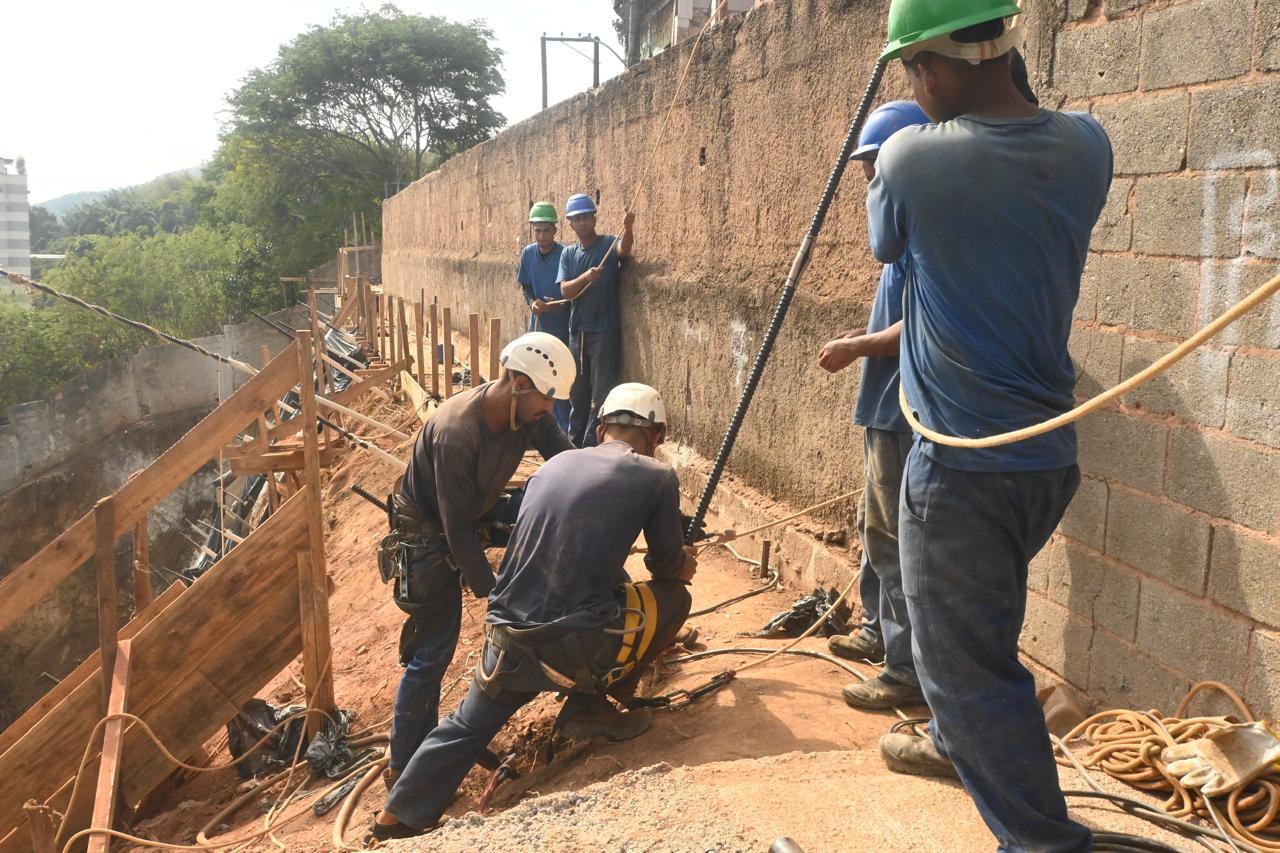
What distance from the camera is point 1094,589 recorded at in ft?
11.0

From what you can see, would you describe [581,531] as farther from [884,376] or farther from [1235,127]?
[1235,127]

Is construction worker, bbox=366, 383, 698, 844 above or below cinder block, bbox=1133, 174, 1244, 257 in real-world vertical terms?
below

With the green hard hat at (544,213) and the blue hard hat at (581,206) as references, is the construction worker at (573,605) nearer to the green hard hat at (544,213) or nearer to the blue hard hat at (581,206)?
the blue hard hat at (581,206)

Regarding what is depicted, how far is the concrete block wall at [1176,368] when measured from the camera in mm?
2752

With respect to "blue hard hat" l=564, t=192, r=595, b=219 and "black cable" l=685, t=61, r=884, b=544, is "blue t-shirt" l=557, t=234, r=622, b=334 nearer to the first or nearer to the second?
"blue hard hat" l=564, t=192, r=595, b=219

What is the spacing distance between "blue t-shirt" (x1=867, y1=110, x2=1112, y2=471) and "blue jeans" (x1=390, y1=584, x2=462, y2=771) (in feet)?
8.43

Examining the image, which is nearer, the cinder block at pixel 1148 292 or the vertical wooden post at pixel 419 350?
the cinder block at pixel 1148 292

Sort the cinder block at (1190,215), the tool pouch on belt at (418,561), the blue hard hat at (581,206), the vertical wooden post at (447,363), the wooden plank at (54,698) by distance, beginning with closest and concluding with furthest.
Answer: the cinder block at (1190,215), the tool pouch on belt at (418,561), the wooden plank at (54,698), the blue hard hat at (581,206), the vertical wooden post at (447,363)

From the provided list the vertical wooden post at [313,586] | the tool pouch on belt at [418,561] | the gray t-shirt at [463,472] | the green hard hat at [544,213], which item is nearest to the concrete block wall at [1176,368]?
the gray t-shirt at [463,472]

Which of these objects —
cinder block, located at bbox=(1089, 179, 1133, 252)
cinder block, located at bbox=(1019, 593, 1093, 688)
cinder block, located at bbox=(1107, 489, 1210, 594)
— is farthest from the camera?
cinder block, located at bbox=(1019, 593, 1093, 688)

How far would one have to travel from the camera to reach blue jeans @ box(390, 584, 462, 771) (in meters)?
4.24

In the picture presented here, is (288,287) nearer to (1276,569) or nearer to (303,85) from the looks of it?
(303,85)

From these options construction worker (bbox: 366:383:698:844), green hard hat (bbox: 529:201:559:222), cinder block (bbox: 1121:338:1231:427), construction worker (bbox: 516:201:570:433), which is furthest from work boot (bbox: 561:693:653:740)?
green hard hat (bbox: 529:201:559:222)

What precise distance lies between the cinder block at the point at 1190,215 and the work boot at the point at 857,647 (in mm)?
1876
